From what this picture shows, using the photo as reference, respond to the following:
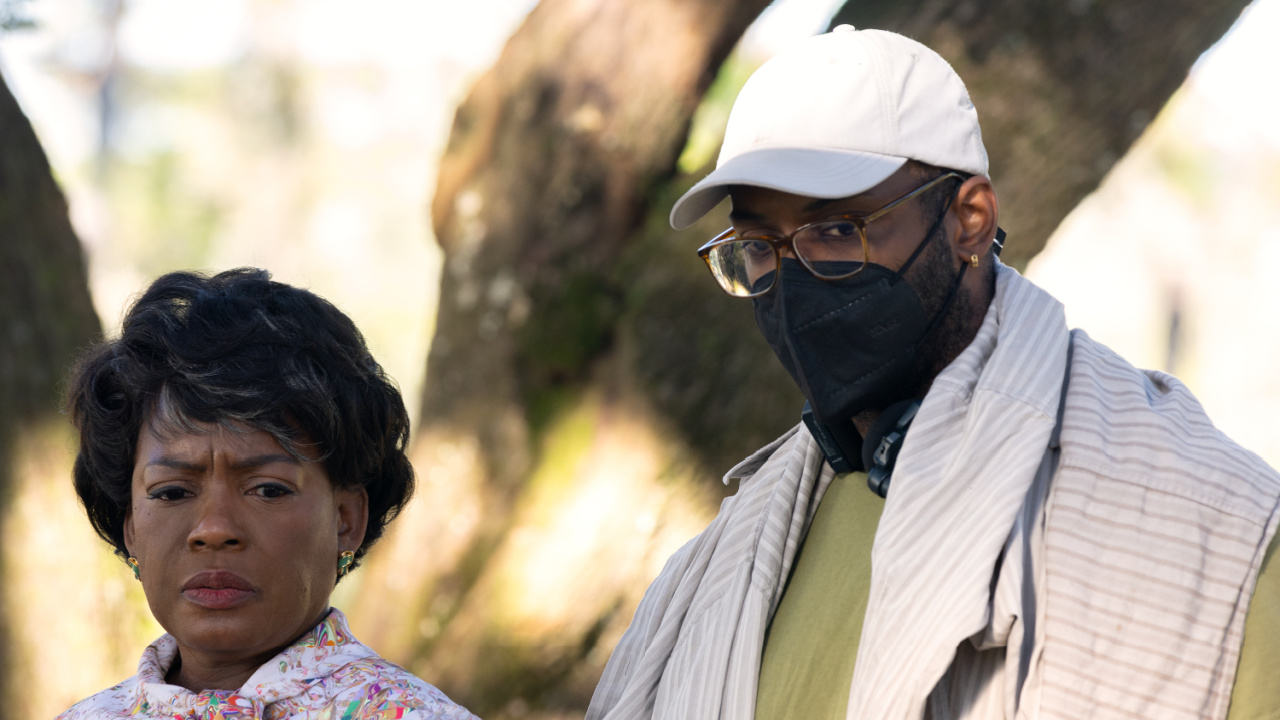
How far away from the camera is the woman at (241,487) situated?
1.83 metres

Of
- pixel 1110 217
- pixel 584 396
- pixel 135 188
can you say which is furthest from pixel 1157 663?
pixel 135 188

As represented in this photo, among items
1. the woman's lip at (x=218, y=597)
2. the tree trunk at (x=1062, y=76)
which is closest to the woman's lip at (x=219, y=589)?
the woman's lip at (x=218, y=597)

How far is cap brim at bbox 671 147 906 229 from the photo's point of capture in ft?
6.20

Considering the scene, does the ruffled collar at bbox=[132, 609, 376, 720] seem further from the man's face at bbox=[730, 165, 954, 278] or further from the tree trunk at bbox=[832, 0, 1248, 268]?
the tree trunk at bbox=[832, 0, 1248, 268]

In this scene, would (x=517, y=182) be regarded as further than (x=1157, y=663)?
Yes

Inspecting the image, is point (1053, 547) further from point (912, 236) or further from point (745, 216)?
point (745, 216)

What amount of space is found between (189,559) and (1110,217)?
2457 cm

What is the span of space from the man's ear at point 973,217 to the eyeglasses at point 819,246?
4cm

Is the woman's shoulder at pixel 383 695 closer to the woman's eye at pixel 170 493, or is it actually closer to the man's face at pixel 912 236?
the woman's eye at pixel 170 493

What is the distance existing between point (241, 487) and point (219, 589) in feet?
0.53

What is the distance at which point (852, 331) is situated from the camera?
6.54ft

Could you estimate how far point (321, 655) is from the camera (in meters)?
1.88

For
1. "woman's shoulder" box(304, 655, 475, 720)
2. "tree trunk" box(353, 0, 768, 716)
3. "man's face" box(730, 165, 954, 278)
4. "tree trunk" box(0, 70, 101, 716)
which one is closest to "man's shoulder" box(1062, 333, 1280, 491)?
"man's face" box(730, 165, 954, 278)

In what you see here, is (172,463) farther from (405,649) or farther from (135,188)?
(135,188)
